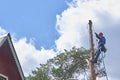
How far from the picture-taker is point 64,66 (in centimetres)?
5394

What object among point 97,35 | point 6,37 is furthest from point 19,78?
point 97,35

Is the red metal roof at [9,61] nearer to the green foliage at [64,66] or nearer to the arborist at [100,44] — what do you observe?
the arborist at [100,44]

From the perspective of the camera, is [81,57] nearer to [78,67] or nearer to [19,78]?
[78,67]

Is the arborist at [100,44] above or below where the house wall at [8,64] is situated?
below

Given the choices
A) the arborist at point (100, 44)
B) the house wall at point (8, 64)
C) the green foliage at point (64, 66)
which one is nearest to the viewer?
the arborist at point (100, 44)

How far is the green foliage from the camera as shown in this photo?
2092 inches

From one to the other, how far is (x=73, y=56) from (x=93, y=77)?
112 ft

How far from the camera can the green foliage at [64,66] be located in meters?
53.1

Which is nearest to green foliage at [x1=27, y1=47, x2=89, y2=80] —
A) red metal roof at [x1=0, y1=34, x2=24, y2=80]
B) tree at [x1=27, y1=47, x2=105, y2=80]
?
tree at [x1=27, y1=47, x2=105, y2=80]

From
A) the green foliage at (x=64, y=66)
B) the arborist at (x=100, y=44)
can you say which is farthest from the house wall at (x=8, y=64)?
the green foliage at (x=64, y=66)

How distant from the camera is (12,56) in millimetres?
Result: 23594

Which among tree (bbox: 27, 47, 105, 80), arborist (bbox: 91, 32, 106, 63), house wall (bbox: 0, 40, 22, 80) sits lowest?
arborist (bbox: 91, 32, 106, 63)

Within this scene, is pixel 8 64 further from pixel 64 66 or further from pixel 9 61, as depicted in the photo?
pixel 64 66

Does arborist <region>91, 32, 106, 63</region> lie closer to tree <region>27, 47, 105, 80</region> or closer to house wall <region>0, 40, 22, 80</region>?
house wall <region>0, 40, 22, 80</region>
